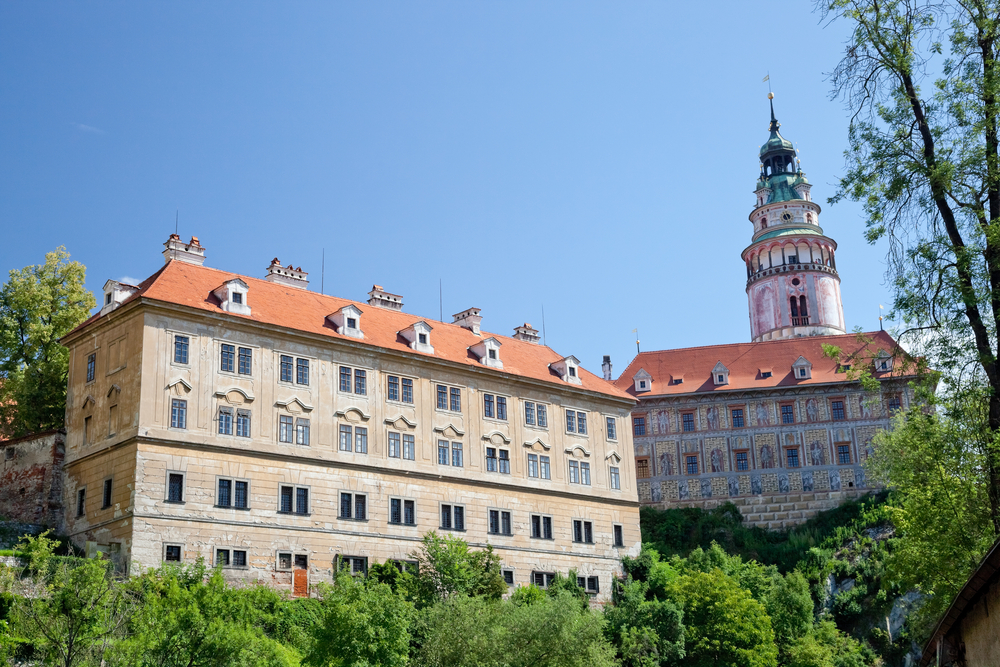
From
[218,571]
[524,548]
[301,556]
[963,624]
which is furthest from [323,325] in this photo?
[963,624]

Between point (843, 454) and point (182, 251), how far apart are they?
38516 millimetres

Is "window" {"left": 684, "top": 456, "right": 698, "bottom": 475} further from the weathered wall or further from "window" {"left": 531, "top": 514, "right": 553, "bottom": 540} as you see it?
the weathered wall

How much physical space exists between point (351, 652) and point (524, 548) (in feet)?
61.8

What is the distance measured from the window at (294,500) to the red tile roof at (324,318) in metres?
6.33

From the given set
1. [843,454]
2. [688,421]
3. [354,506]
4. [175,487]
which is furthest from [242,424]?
[843,454]

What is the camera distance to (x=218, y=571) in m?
33.0

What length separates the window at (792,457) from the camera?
216ft

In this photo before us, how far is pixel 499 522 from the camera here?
49938 mm

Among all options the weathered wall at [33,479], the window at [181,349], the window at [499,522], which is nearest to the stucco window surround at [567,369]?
the window at [499,522]

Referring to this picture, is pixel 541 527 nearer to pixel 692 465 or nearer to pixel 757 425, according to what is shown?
pixel 692 465

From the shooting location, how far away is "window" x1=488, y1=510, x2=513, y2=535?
49628 mm

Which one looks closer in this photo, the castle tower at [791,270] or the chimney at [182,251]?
the chimney at [182,251]

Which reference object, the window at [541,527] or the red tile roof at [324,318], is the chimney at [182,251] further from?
the window at [541,527]

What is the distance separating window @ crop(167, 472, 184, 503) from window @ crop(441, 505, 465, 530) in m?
11.6
